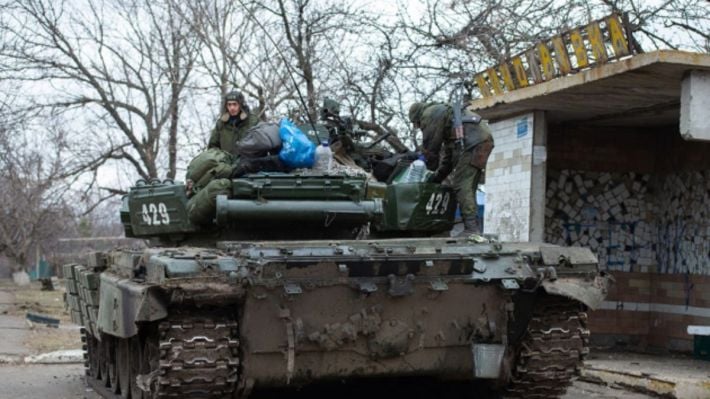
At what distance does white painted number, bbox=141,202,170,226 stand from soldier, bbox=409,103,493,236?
7.35 feet

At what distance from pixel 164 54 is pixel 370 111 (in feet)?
22.6

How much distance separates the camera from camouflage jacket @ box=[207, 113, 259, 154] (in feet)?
32.9

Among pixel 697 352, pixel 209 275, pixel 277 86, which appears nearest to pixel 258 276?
pixel 209 275

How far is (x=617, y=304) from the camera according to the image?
14.7 meters

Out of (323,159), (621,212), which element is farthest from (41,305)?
(323,159)

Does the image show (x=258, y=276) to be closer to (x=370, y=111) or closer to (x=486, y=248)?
(x=486, y=248)

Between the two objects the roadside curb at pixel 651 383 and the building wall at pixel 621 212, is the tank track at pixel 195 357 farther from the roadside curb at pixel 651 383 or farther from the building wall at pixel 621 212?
the building wall at pixel 621 212

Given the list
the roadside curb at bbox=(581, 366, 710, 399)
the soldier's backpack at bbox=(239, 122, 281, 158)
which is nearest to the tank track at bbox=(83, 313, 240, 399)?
the soldier's backpack at bbox=(239, 122, 281, 158)

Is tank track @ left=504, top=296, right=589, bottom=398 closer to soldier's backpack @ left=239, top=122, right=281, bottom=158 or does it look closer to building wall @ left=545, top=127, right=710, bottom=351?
soldier's backpack @ left=239, top=122, right=281, bottom=158

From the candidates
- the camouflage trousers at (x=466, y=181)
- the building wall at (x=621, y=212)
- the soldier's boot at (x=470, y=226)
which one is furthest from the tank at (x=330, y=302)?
the building wall at (x=621, y=212)

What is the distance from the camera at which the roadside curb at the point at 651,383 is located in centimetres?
1019

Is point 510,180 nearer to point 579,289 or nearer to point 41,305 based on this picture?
point 579,289

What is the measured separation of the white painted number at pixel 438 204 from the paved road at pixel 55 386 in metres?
2.28

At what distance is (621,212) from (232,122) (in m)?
6.59
